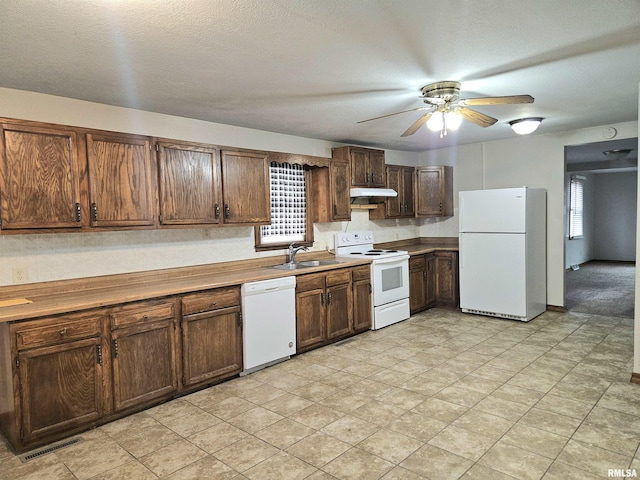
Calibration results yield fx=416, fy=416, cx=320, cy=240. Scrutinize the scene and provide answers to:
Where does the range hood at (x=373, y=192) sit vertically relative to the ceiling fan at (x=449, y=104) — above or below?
below

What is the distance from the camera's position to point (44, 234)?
3084 millimetres

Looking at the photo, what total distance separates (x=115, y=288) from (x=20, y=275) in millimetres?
629

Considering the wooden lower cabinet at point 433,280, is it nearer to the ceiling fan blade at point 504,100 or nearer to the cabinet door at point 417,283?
the cabinet door at point 417,283

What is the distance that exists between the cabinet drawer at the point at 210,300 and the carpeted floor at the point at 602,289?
4.71 meters

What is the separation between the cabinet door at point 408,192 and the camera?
20.3ft

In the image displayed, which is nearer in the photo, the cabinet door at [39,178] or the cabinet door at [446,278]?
the cabinet door at [39,178]

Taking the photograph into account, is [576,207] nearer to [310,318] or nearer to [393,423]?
[310,318]

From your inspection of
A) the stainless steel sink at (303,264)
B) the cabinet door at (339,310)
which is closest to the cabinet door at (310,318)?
the cabinet door at (339,310)

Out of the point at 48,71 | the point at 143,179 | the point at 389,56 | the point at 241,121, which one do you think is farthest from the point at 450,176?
the point at 48,71

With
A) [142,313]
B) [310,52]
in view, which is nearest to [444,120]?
[310,52]

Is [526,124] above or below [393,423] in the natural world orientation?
above

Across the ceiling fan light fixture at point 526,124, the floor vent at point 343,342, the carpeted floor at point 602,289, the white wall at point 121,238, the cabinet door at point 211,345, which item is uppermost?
the ceiling fan light fixture at point 526,124

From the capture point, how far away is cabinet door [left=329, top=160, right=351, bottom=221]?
499 centimetres

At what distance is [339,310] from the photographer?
4621 millimetres
